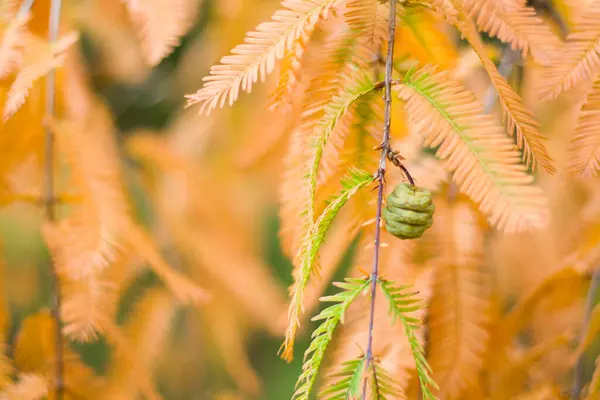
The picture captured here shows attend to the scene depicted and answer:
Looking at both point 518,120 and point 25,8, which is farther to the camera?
point 25,8

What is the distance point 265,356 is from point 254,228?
46.5 inches

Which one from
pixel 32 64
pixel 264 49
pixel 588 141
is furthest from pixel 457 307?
pixel 32 64

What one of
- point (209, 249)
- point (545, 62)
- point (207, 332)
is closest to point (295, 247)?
point (545, 62)

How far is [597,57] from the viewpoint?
493 millimetres

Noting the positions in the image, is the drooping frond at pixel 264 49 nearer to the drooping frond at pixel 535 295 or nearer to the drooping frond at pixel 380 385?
the drooping frond at pixel 380 385

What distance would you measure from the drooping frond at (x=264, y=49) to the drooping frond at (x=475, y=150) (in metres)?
0.09

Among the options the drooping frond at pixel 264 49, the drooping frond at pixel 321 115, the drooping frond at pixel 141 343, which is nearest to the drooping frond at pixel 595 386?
the drooping frond at pixel 321 115

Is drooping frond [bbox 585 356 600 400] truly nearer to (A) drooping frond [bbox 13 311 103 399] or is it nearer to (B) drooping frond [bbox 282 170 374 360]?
(B) drooping frond [bbox 282 170 374 360]

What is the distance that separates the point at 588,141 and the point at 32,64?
1.74 feet

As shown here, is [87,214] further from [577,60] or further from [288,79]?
[577,60]

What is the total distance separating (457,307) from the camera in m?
0.67

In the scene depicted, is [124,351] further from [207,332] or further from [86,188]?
[207,332]

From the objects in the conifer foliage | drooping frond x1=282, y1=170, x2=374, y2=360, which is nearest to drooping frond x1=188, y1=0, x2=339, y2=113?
the conifer foliage

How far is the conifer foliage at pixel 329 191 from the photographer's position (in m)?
0.41
